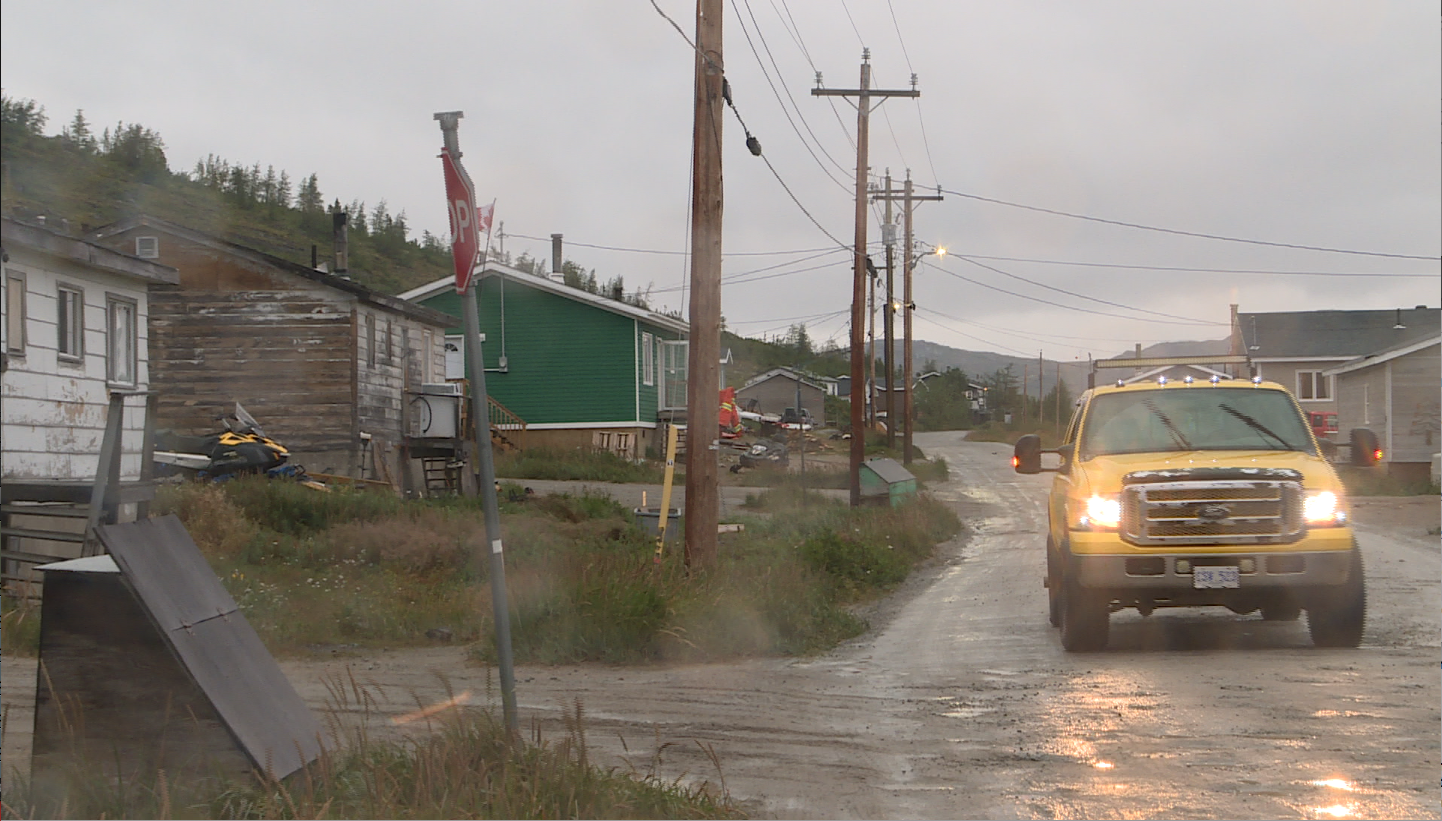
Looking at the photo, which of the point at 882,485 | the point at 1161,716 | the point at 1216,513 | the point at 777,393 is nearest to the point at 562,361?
the point at 882,485

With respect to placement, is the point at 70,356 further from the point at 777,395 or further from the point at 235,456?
the point at 777,395

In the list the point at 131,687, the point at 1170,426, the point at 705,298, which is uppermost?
the point at 705,298

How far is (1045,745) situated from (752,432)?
183 ft

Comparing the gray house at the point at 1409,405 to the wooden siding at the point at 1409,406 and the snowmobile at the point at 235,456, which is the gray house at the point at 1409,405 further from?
the snowmobile at the point at 235,456

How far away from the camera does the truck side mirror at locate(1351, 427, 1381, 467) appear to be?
10117 millimetres

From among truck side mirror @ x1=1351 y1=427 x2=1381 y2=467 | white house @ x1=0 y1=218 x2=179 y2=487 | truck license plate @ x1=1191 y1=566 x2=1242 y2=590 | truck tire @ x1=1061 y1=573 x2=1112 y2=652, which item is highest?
white house @ x1=0 y1=218 x2=179 y2=487

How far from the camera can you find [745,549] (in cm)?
1738

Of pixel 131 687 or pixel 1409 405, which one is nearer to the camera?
pixel 131 687

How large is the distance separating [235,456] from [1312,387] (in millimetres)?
48779

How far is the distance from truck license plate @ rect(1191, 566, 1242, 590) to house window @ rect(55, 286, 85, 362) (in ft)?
38.4

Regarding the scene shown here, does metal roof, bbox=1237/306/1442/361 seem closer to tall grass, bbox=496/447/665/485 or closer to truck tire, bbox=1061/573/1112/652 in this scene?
tall grass, bbox=496/447/665/485

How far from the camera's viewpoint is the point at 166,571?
5.31 metres

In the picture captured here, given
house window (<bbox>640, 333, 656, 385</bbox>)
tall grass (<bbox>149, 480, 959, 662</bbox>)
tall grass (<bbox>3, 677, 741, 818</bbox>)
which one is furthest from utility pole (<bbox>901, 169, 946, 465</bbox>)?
tall grass (<bbox>3, 677, 741, 818</bbox>)

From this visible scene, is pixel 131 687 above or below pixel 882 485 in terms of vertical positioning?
above
